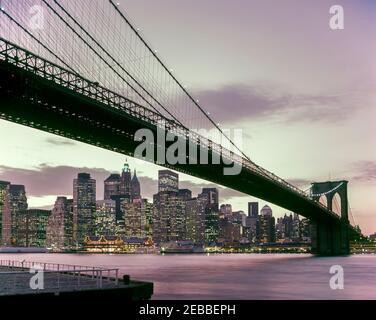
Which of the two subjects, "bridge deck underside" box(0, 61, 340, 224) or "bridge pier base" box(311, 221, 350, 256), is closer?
"bridge deck underside" box(0, 61, 340, 224)

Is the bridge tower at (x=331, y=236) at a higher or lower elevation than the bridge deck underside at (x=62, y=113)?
lower

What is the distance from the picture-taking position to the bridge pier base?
108m

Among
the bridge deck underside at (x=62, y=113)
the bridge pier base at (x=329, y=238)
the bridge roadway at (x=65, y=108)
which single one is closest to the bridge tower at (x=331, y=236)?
the bridge pier base at (x=329, y=238)

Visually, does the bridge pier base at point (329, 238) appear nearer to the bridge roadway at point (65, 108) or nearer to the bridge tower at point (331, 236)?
the bridge tower at point (331, 236)

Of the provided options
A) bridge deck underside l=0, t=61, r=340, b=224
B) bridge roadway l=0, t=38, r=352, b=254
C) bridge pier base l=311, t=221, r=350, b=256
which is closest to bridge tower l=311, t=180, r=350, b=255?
bridge pier base l=311, t=221, r=350, b=256

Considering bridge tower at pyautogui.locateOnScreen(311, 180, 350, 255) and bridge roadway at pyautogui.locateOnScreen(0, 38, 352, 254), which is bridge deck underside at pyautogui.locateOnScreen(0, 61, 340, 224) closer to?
bridge roadway at pyautogui.locateOnScreen(0, 38, 352, 254)

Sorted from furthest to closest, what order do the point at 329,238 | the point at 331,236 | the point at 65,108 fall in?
the point at 331,236, the point at 329,238, the point at 65,108

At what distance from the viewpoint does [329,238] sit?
10781cm

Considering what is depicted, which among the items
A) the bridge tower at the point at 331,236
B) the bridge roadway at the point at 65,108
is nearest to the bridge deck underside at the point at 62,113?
the bridge roadway at the point at 65,108

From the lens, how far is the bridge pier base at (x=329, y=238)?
108 m

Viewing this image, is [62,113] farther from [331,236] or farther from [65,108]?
[331,236]

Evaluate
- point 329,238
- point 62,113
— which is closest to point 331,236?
point 329,238

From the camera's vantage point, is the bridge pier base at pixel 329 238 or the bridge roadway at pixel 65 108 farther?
the bridge pier base at pixel 329 238
